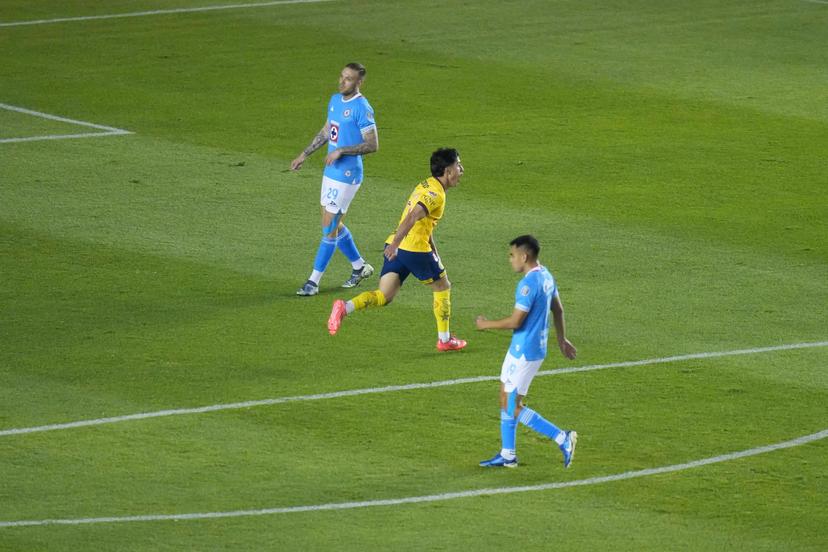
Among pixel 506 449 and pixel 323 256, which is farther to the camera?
pixel 323 256

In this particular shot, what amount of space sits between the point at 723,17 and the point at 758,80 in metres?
6.18

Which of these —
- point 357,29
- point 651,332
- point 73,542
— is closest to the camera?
point 73,542

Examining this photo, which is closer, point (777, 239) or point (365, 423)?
point (365, 423)

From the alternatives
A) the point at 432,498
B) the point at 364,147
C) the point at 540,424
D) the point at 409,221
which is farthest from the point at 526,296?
the point at 364,147

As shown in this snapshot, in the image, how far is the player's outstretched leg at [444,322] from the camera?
15.7 meters

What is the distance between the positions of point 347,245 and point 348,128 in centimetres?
123

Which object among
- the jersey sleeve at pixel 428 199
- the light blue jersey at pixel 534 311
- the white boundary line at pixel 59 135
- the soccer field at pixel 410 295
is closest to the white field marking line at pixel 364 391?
the soccer field at pixel 410 295

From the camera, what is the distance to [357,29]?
34.1 m

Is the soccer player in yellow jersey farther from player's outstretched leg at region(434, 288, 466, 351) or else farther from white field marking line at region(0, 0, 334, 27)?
white field marking line at region(0, 0, 334, 27)

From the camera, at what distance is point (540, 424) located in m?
12.6

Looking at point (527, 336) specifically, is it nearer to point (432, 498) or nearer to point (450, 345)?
point (432, 498)

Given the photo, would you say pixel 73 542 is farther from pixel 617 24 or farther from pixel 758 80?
pixel 617 24

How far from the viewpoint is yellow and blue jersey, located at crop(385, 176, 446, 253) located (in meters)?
15.3

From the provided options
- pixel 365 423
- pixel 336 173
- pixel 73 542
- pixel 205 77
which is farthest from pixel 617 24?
pixel 73 542
